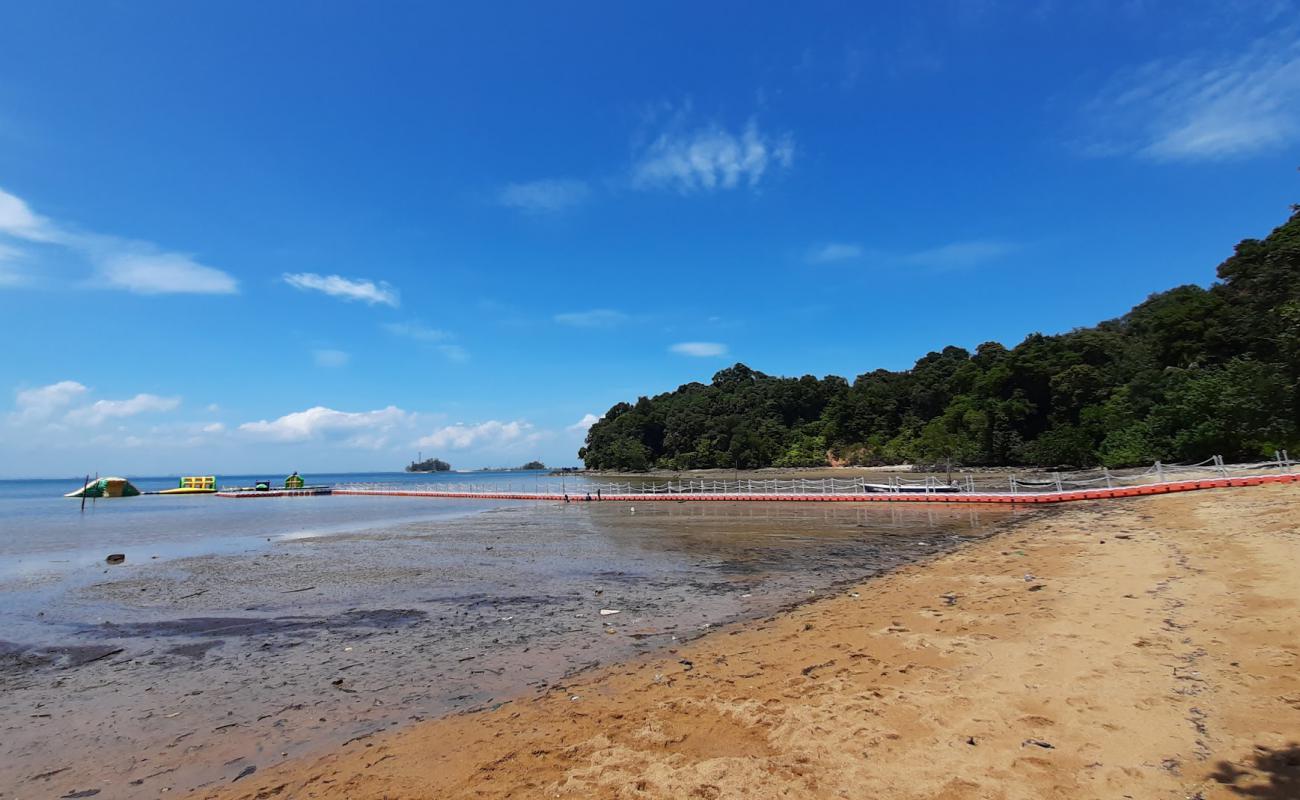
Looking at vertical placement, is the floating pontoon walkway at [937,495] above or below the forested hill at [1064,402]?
below

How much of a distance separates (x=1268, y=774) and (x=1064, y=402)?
74.6m

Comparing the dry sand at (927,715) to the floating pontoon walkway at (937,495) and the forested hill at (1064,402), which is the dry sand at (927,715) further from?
the forested hill at (1064,402)

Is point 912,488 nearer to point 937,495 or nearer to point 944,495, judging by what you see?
point 937,495

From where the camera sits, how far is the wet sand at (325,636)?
6160 mm

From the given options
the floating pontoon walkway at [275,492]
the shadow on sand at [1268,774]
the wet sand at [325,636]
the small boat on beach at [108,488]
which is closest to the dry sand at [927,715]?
the shadow on sand at [1268,774]

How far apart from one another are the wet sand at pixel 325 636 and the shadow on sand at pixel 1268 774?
6.01 meters

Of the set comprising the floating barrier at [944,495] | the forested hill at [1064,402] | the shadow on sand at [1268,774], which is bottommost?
the floating barrier at [944,495]

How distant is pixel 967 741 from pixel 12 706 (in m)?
10.6

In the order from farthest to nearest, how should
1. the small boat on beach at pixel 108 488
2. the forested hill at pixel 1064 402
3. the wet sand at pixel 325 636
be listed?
the small boat on beach at pixel 108 488, the forested hill at pixel 1064 402, the wet sand at pixel 325 636

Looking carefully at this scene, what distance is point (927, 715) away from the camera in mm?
5336

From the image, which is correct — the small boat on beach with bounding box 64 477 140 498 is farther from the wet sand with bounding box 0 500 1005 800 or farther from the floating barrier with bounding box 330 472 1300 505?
the wet sand with bounding box 0 500 1005 800

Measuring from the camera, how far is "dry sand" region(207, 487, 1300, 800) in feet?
14.0

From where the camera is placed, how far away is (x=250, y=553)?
872 inches

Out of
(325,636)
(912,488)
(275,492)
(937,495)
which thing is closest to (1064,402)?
(912,488)
